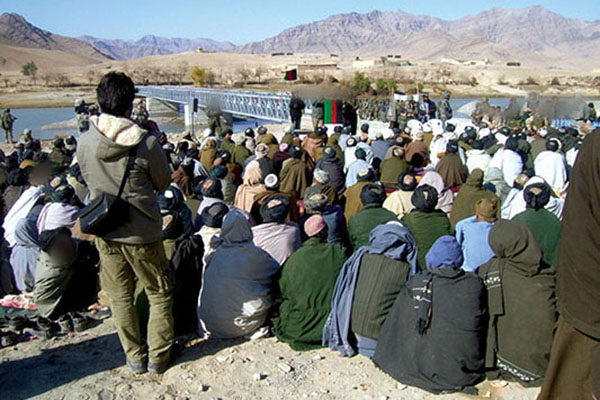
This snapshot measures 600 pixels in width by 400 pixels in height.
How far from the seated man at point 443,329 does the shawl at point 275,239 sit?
4.19ft

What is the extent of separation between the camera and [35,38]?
17325 cm

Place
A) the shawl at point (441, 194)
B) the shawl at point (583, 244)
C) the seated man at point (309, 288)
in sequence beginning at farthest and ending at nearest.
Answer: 1. the shawl at point (441, 194)
2. the seated man at point (309, 288)
3. the shawl at point (583, 244)

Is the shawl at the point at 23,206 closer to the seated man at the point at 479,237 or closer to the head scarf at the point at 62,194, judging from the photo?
the head scarf at the point at 62,194

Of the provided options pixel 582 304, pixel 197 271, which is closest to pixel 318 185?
pixel 197 271

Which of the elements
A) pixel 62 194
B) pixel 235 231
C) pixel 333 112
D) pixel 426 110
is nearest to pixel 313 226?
pixel 235 231

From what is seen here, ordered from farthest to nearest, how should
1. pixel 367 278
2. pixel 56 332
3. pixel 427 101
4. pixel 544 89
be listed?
pixel 544 89
pixel 427 101
pixel 56 332
pixel 367 278

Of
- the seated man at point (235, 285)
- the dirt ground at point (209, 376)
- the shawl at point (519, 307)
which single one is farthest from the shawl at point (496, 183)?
the seated man at point (235, 285)

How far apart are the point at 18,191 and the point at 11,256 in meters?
1.40

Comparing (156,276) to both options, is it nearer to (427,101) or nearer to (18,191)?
(18,191)

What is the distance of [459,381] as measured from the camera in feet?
10.0

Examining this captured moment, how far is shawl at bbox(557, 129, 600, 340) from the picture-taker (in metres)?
1.68

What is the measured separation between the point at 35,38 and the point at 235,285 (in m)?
197

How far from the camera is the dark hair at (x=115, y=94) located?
2.76 metres

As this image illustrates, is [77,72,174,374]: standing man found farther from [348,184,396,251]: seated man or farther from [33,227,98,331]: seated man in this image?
[348,184,396,251]: seated man
